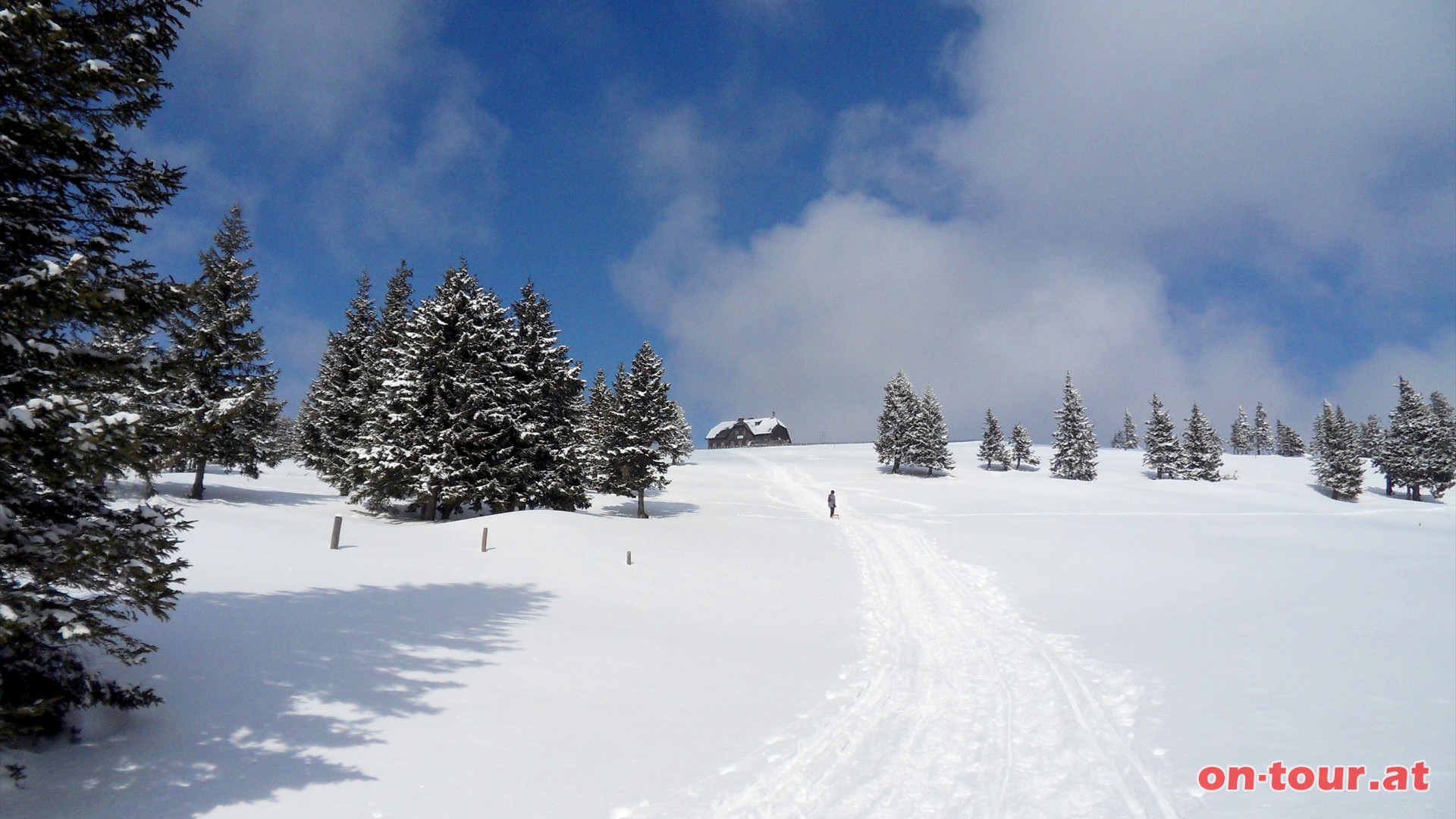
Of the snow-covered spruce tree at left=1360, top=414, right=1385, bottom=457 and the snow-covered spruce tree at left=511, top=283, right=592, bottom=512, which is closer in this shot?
the snow-covered spruce tree at left=511, top=283, right=592, bottom=512

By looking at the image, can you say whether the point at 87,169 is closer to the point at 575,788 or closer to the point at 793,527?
the point at 575,788

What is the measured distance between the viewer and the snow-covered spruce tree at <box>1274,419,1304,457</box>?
369ft

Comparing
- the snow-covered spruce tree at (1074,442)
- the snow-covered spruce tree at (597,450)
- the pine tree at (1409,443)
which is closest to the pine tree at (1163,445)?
the snow-covered spruce tree at (1074,442)

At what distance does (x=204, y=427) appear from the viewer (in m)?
6.18

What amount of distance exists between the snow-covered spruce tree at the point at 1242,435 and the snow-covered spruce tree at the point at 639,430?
13072cm

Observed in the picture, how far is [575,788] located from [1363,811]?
25.7ft

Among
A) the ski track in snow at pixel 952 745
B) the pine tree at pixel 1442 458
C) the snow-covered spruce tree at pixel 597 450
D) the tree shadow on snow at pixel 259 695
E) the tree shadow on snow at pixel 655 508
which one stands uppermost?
the pine tree at pixel 1442 458

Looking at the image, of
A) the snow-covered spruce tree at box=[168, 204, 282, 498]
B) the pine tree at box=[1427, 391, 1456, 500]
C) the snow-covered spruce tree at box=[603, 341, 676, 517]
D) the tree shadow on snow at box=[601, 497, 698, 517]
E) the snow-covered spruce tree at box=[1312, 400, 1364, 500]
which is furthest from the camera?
the pine tree at box=[1427, 391, 1456, 500]

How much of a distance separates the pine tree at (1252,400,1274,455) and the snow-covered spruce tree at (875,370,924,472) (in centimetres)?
9177

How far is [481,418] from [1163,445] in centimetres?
7594

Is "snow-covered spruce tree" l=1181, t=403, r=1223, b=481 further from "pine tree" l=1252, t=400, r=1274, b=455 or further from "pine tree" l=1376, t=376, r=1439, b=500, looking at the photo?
"pine tree" l=1252, t=400, r=1274, b=455
